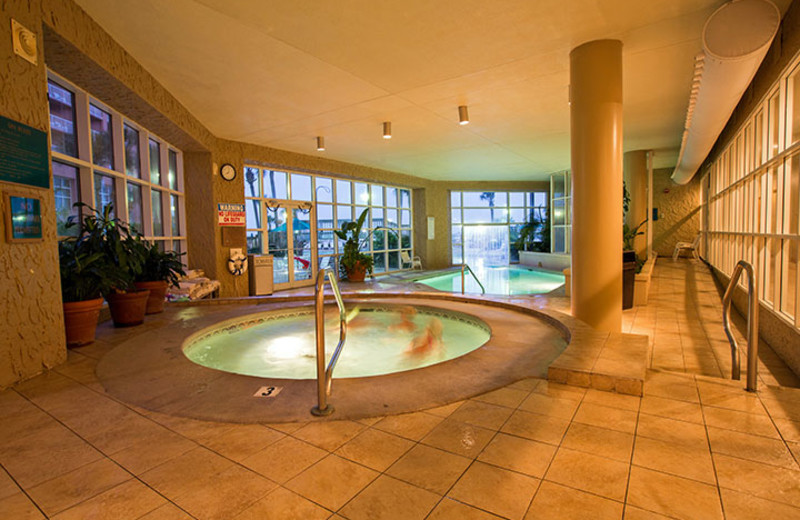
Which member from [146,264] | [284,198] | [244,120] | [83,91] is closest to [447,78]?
[244,120]

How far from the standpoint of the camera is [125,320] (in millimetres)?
4027

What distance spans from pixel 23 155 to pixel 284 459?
8.21 ft

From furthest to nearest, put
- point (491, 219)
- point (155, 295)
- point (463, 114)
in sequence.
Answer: point (491, 219), point (463, 114), point (155, 295)

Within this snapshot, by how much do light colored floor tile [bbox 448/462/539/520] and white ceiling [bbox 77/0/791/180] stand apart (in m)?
3.10

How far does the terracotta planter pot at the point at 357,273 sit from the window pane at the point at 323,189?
67.2 inches

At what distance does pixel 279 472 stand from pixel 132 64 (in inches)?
162

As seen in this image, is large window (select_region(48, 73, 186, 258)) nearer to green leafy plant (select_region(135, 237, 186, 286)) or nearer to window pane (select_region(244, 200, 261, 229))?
green leafy plant (select_region(135, 237, 186, 286))

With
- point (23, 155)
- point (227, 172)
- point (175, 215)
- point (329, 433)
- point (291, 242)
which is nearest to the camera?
point (329, 433)

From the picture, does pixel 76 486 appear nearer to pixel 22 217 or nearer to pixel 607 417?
pixel 22 217

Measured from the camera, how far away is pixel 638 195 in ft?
28.0

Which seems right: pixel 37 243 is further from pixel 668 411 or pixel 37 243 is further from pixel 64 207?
pixel 668 411

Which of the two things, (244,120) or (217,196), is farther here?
(217,196)

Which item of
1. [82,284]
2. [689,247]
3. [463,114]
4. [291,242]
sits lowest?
[689,247]

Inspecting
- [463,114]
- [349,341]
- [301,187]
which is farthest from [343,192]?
[349,341]
